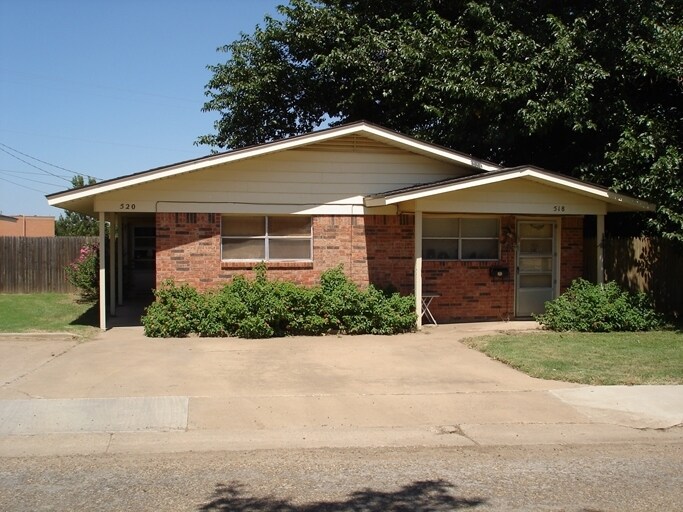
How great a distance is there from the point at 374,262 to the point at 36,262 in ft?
41.6

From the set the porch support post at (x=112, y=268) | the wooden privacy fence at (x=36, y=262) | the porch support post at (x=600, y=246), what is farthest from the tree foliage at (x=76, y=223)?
the porch support post at (x=600, y=246)

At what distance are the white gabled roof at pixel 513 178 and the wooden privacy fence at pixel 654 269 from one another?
1.20m

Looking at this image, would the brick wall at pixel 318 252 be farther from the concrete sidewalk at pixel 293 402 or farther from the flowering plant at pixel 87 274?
the flowering plant at pixel 87 274

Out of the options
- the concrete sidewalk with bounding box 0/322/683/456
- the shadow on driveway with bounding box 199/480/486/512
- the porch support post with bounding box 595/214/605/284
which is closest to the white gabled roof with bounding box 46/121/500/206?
the porch support post with bounding box 595/214/605/284

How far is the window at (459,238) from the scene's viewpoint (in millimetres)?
13992

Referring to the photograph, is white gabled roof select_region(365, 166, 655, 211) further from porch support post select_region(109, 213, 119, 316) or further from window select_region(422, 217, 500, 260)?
porch support post select_region(109, 213, 119, 316)

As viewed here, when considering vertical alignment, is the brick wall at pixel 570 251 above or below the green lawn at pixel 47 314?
above

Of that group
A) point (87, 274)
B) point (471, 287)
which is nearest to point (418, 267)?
point (471, 287)

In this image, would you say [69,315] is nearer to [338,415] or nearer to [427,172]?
[427,172]

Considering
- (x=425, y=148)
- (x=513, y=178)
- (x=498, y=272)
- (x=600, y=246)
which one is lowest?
(x=498, y=272)

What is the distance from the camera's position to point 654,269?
1428 cm

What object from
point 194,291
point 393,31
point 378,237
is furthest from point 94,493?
point 393,31

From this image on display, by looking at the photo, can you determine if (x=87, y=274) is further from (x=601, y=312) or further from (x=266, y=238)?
(x=601, y=312)

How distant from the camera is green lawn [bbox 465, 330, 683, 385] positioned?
8922 mm
